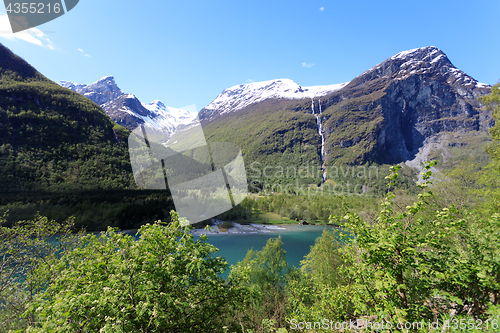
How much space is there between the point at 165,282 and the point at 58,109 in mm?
149287

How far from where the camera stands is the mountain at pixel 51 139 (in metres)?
69.9

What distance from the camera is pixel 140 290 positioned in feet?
10.0

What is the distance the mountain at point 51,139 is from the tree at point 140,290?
9097cm

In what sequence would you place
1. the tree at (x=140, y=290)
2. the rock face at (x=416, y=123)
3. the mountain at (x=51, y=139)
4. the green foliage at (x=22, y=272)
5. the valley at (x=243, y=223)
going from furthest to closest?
the rock face at (x=416, y=123), the mountain at (x=51, y=139), the green foliage at (x=22, y=272), the valley at (x=243, y=223), the tree at (x=140, y=290)

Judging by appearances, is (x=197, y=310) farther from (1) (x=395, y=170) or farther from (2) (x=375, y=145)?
(2) (x=375, y=145)

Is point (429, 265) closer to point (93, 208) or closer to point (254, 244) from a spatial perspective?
point (254, 244)

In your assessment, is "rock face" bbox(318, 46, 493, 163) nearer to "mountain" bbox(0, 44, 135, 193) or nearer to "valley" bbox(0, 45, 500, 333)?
"valley" bbox(0, 45, 500, 333)

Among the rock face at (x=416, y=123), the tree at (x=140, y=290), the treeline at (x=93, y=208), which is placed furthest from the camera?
the rock face at (x=416, y=123)

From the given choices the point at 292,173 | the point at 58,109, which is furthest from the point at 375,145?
the point at 58,109

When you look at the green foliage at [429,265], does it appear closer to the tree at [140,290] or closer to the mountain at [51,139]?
the tree at [140,290]

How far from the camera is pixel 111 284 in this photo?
299 centimetres

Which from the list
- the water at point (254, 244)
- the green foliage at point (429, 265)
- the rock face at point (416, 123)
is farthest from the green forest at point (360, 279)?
the rock face at point (416, 123)

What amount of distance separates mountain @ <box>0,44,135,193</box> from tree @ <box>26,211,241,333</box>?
91.0m

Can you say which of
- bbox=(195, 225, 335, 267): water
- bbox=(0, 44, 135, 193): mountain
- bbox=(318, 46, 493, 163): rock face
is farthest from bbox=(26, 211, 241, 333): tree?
bbox=(318, 46, 493, 163): rock face
